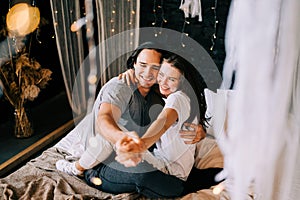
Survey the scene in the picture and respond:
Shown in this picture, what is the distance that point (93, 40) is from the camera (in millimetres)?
1534

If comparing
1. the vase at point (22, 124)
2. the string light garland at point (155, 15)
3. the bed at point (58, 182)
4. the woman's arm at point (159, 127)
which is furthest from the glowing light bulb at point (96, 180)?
the vase at point (22, 124)

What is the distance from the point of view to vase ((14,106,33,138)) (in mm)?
1944

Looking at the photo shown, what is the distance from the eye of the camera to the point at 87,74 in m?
1.48

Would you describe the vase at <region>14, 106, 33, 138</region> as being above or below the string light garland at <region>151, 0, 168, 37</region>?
below

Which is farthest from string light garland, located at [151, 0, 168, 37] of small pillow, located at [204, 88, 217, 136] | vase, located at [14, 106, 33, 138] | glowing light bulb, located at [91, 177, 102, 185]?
vase, located at [14, 106, 33, 138]

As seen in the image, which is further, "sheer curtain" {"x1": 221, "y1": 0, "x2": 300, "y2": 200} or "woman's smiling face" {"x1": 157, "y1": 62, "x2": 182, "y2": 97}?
"woman's smiling face" {"x1": 157, "y1": 62, "x2": 182, "y2": 97}

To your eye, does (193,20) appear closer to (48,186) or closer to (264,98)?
(264,98)

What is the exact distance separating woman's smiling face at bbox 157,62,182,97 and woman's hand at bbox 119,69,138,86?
0.10 metres

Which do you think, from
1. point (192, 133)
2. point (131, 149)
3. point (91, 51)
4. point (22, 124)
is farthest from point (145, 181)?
point (22, 124)

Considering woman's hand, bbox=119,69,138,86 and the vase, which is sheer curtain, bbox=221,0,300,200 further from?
the vase

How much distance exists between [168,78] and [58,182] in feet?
1.84

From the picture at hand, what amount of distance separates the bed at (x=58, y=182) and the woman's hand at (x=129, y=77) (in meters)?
0.26

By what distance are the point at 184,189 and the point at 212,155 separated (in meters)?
0.16

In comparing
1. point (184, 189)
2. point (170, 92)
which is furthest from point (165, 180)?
point (170, 92)
